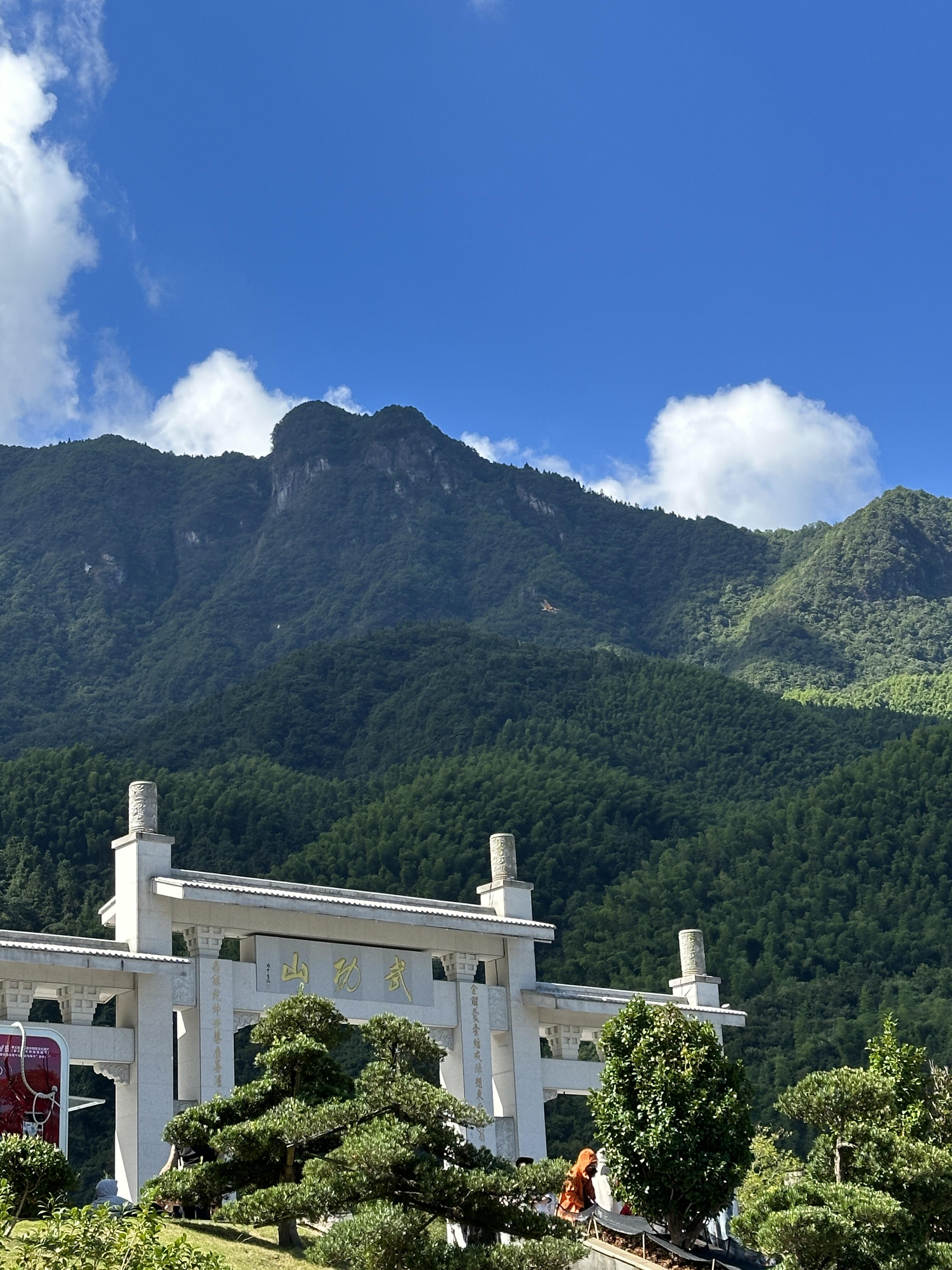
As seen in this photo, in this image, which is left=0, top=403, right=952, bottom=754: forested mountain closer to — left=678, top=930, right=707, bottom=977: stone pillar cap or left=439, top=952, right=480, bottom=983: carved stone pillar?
left=678, top=930, right=707, bottom=977: stone pillar cap

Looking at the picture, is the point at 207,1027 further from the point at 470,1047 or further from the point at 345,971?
the point at 470,1047

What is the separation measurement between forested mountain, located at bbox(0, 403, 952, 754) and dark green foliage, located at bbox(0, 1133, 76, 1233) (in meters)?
62.1

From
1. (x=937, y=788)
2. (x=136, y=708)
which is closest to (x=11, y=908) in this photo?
(x=937, y=788)

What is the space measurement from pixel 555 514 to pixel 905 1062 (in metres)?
97.3

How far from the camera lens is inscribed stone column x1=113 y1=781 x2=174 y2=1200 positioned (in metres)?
17.8

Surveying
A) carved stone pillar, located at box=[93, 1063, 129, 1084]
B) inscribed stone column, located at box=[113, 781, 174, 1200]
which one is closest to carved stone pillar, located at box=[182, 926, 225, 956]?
inscribed stone column, located at box=[113, 781, 174, 1200]

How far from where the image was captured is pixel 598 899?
45.8 metres

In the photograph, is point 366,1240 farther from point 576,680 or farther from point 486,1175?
point 576,680

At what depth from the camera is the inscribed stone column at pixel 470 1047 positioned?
68.0ft

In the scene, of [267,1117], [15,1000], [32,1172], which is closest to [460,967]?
[15,1000]

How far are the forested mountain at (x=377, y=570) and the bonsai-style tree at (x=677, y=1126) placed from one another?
60.6 metres

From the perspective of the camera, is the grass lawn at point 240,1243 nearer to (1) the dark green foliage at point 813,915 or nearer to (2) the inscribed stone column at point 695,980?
(2) the inscribed stone column at point 695,980

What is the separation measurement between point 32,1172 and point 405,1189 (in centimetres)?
269

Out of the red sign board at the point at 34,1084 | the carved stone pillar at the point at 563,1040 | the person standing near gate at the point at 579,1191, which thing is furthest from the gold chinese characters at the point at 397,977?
the red sign board at the point at 34,1084
